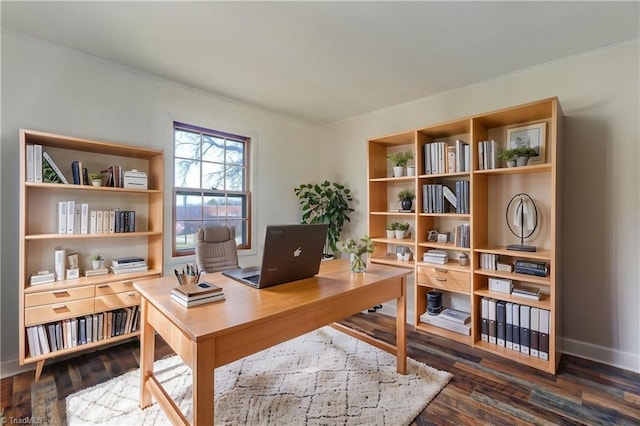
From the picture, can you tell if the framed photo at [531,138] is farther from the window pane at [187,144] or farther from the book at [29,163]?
the book at [29,163]

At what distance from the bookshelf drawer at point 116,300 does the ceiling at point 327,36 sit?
2.00 metres

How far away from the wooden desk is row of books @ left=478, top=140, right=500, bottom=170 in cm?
131

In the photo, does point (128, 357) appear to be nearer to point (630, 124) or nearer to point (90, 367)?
point (90, 367)

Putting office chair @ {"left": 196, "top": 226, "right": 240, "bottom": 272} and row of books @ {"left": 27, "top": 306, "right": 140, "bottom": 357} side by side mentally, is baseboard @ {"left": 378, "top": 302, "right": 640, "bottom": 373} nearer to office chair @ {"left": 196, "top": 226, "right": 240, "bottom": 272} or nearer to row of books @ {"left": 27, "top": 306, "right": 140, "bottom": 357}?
office chair @ {"left": 196, "top": 226, "right": 240, "bottom": 272}

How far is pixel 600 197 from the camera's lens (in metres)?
2.40

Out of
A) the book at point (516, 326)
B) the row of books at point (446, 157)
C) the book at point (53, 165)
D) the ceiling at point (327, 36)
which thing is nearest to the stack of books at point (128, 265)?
the book at point (53, 165)

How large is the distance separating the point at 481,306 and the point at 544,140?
1.56 m

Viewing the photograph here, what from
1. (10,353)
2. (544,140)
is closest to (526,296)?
(544,140)

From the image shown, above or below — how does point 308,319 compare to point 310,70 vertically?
below

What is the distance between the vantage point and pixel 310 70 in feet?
8.97

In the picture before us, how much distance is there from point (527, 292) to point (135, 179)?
3.51 m

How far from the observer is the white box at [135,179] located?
2.57 m

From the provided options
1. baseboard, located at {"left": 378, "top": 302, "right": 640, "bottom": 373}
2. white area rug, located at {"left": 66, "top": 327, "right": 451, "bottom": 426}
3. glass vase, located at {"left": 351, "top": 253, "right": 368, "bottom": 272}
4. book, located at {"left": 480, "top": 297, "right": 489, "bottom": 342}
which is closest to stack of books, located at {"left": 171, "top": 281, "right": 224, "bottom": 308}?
white area rug, located at {"left": 66, "top": 327, "right": 451, "bottom": 426}

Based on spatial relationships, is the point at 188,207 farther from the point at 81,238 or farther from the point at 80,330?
the point at 80,330
